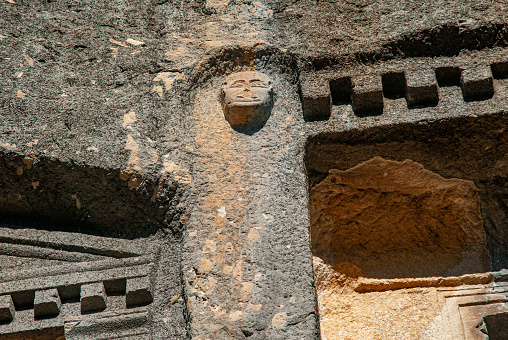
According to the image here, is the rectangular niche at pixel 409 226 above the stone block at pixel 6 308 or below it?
above

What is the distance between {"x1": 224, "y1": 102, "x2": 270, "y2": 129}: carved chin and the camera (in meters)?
2.41

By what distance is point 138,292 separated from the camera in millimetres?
2061

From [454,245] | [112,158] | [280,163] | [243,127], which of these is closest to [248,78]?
[243,127]

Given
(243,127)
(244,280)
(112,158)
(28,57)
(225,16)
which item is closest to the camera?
(244,280)

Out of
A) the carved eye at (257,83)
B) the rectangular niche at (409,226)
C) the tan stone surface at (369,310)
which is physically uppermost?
the carved eye at (257,83)

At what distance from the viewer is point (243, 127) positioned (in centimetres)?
244

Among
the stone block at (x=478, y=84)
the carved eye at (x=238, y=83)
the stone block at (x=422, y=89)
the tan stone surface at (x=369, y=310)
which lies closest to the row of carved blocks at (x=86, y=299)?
the tan stone surface at (x=369, y=310)

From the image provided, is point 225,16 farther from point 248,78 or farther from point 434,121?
point 434,121

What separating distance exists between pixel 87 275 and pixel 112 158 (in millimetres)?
495

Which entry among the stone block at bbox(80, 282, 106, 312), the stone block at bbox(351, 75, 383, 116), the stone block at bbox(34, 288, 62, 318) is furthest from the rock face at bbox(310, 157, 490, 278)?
the stone block at bbox(34, 288, 62, 318)

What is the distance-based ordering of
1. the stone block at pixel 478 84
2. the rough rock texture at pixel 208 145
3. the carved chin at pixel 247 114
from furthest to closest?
the carved chin at pixel 247 114 → the stone block at pixel 478 84 → the rough rock texture at pixel 208 145

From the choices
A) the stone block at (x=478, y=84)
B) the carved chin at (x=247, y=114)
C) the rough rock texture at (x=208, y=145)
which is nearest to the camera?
the rough rock texture at (x=208, y=145)

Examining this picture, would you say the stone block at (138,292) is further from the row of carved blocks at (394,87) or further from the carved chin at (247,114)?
the row of carved blocks at (394,87)

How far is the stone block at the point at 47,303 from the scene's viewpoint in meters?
2.04
